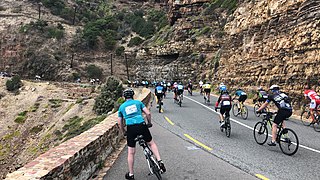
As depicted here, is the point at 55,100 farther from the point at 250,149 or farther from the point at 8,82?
the point at 250,149

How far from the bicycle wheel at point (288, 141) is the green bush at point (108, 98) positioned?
911 inches

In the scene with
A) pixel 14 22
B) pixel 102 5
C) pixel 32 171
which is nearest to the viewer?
pixel 32 171

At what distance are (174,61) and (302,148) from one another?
45883 mm

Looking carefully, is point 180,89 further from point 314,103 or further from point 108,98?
point 108,98

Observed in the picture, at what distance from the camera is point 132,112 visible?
6.12 m

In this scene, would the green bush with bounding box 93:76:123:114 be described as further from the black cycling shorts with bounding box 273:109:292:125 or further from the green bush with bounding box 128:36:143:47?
the green bush with bounding box 128:36:143:47

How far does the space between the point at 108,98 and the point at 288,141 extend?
27207mm

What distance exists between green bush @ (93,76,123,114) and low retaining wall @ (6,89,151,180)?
72.6 ft

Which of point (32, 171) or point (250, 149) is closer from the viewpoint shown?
point (32, 171)

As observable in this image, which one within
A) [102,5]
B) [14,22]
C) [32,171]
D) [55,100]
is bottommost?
[55,100]

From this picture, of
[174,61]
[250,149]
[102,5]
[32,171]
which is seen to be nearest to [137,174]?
[32,171]

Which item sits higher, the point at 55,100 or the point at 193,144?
the point at 193,144

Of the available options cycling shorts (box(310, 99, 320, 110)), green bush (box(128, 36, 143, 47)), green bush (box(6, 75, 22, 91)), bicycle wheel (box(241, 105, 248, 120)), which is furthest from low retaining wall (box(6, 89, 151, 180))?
green bush (box(128, 36, 143, 47))

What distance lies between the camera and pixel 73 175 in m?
5.54
